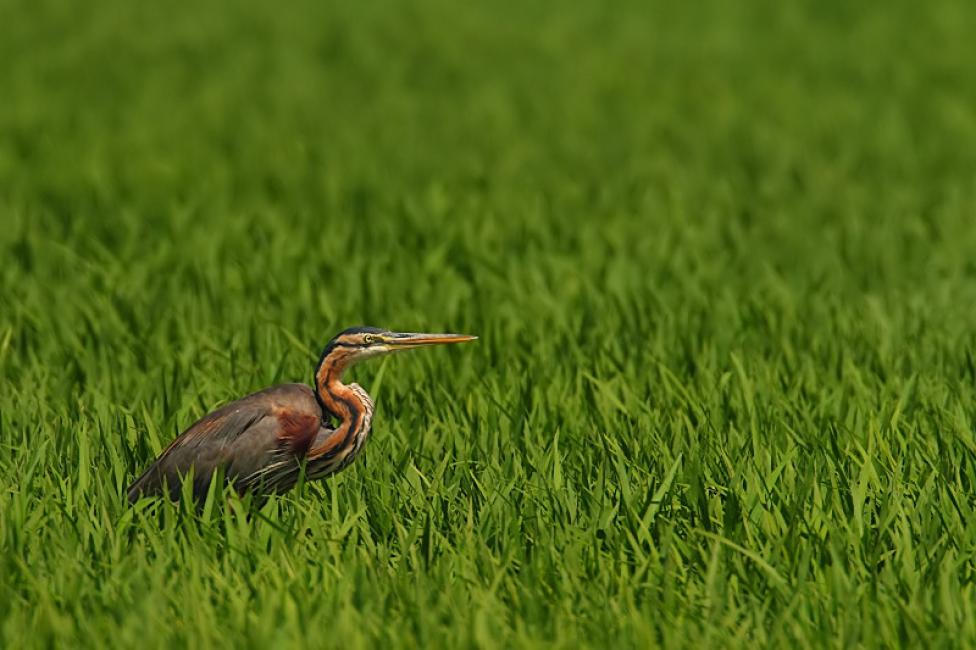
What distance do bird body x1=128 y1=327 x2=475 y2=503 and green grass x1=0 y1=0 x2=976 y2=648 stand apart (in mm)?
102

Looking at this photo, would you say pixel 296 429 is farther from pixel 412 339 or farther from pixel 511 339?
pixel 511 339

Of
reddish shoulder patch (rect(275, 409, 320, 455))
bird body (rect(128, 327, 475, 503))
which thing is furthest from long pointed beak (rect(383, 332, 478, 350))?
reddish shoulder patch (rect(275, 409, 320, 455))

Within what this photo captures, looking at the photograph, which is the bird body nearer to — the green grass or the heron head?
the heron head

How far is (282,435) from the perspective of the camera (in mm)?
4582

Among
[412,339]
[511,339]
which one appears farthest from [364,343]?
[511,339]

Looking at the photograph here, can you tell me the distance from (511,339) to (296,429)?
2.14m

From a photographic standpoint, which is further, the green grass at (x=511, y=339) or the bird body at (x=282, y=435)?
the bird body at (x=282, y=435)

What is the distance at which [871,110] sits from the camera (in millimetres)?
12891

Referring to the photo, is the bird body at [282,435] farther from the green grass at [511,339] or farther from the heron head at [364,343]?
the green grass at [511,339]

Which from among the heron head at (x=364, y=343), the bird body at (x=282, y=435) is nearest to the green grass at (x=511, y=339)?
the bird body at (x=282, y=435)

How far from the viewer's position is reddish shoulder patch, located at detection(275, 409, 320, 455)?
4.58 meters

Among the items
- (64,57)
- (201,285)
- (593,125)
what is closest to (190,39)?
(64,57)

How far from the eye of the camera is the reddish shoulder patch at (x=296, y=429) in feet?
15.0

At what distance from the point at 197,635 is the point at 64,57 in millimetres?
11522
